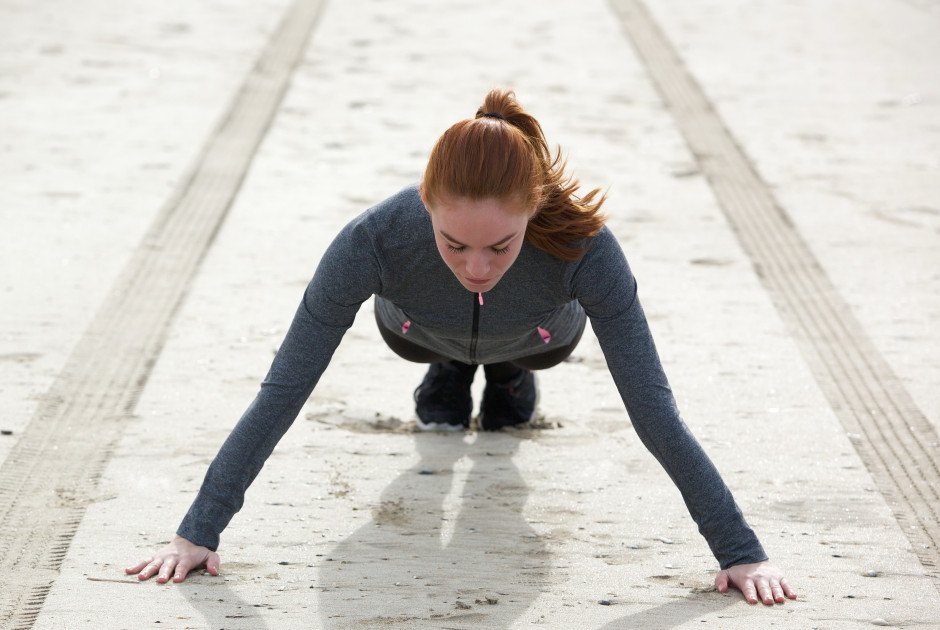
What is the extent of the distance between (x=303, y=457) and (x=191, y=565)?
529 mm

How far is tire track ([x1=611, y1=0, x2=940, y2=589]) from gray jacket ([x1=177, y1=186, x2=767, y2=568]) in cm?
53

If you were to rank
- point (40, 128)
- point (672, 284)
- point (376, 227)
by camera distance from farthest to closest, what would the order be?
point (40, 128) < point (672, 284) < point (376, 227)

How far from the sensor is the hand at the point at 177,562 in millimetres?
1963

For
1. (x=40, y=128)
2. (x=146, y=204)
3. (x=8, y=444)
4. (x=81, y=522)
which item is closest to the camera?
(x=81, y=522)

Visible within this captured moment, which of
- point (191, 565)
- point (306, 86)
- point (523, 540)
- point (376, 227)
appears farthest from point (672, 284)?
point (306, 86)

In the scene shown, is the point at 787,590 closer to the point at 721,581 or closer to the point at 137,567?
the point at 721,581

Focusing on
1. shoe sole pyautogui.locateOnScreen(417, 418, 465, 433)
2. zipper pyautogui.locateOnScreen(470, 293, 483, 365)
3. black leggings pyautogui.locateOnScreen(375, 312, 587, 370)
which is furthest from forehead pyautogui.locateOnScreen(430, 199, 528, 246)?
shoe sole pyautogui.locateOnScreen(417, 418, 465, 433)

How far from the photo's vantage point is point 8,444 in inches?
97.0

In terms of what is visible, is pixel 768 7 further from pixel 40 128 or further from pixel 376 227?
pixel 376 227

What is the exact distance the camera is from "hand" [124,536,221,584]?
1.96 meters

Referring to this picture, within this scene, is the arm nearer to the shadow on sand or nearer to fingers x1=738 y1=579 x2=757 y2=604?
the shadow on sand

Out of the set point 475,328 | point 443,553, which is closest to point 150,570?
point 443,553

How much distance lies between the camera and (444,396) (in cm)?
261

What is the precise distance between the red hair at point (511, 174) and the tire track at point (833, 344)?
102cm
